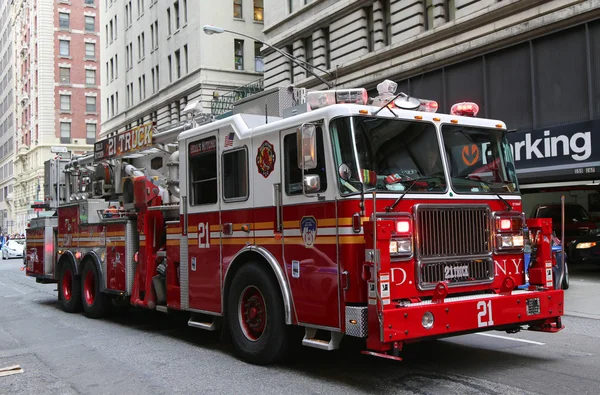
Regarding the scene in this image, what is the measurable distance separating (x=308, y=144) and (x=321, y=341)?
1984 mm

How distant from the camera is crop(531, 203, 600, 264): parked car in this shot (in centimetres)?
1717

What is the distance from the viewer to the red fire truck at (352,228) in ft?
20.2

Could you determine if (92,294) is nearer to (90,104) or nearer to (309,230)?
(309,230)

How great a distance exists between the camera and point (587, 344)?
8.71 m

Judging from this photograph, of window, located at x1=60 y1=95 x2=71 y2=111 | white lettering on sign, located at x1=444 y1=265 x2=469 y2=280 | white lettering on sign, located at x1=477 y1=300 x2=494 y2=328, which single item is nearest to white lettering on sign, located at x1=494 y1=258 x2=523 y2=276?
white lettering on sign, located at x1=444 y1=265 x2=469 y2=280

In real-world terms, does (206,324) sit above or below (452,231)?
below

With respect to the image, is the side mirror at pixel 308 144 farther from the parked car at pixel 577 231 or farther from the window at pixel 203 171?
the parked car at pixel 577 231

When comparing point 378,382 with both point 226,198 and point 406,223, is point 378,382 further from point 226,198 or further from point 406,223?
point 226,198

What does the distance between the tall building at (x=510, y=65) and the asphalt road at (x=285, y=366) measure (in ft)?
25.6

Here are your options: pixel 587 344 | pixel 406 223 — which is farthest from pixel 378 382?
pixel 587 344

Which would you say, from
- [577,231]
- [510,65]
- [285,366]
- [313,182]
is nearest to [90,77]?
[510,65]

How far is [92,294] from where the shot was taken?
38.7ft

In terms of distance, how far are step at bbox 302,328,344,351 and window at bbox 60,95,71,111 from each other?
7582 cm

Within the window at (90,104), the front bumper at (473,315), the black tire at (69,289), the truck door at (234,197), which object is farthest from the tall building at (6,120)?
the front bumper at (473,315)
